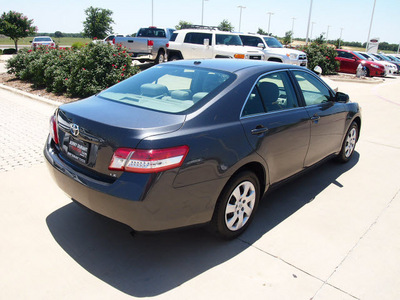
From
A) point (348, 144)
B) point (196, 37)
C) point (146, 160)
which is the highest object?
point (196, 37)

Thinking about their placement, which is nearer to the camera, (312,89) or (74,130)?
(74,130)

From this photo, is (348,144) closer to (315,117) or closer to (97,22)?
(315,117)

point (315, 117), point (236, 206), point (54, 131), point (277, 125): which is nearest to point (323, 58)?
point (315, 117)

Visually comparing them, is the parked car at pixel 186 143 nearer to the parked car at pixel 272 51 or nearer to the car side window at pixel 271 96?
the car side window at pixel 271 96

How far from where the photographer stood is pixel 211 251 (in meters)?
3.11

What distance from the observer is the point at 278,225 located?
360cm

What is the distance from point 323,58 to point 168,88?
21.0 meters

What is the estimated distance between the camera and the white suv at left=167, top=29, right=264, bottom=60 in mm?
13408

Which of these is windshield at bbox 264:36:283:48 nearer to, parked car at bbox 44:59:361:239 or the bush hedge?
the bush hedge

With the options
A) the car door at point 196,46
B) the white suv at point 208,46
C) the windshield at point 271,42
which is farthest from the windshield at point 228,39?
the windshield at point 271,42

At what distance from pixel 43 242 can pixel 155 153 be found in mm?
1562

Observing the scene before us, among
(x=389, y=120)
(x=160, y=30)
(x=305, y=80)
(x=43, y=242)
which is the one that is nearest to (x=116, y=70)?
(x=305, y=80)

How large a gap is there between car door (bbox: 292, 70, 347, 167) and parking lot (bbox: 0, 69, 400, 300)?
1.85ft

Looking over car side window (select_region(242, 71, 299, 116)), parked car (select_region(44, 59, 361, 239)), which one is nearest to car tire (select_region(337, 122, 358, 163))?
parked car (select_region(44, 59, 361, 239))
